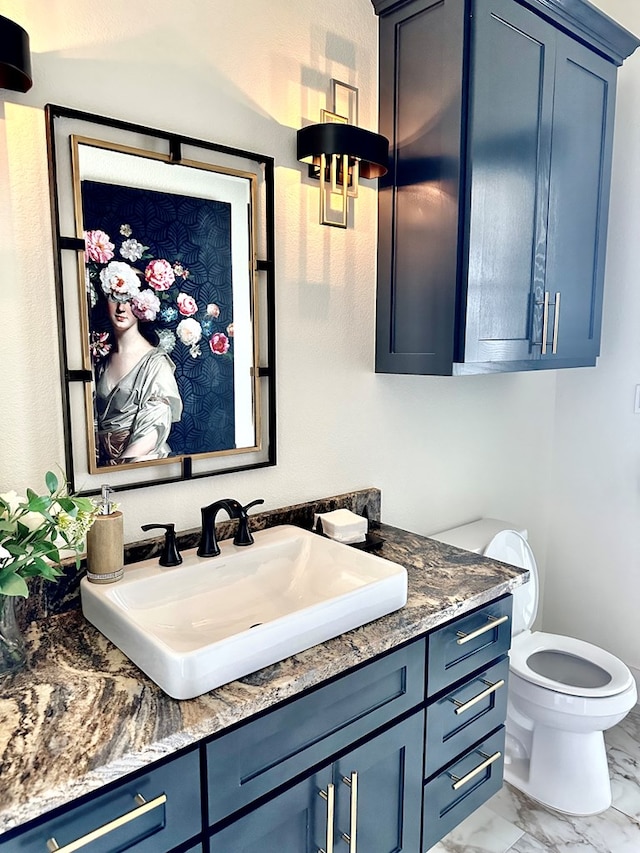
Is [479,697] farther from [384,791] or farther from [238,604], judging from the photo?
[238,604]

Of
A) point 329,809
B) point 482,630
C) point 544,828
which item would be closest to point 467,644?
point 482,630

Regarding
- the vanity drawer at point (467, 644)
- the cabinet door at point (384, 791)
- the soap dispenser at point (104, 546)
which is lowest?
the cabinet door at point (384, 791)

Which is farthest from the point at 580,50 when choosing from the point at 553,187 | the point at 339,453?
the point at 339,453

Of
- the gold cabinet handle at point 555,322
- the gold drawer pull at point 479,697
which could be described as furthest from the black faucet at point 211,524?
the gold cabinet handle at point 555,322

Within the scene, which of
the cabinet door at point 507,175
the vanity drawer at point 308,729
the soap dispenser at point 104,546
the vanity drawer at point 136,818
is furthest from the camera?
the cabinet door at point 507,175

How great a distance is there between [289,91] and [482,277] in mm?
712

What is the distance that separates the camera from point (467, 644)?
1.43 metres

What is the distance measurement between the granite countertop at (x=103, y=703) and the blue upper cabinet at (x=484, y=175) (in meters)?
0.79

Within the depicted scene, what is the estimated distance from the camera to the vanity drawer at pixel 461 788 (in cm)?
141

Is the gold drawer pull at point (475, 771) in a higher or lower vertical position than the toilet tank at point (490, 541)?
lower

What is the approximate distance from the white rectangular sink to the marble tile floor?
103 cm

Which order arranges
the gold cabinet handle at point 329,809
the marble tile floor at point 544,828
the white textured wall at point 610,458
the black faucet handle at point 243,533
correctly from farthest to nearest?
the white textured wall at point 610,458
the marble tile floor at point 544,828
the black faucet handle at point 243,533
the gold cabinet handle at point 329,809

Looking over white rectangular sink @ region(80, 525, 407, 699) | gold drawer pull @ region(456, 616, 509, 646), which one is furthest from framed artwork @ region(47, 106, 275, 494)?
gold drawer pull @ region(456, 616, 509, 646)

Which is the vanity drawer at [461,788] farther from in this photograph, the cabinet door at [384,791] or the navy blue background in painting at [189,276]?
the navy blue background in painting at [189,276]
